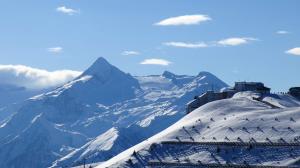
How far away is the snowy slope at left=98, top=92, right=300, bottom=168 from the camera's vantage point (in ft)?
504

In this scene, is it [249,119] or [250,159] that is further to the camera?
[249,119]

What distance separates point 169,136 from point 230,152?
61.1 feet

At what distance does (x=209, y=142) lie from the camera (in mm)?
163125

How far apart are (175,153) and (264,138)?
1661 centimetres

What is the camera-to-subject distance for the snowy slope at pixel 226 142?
153500 millimetres

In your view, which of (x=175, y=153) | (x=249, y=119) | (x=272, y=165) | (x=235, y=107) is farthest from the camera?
(x=235, y=107)

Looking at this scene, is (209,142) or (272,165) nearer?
(272,165)

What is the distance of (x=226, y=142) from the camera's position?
6363 inches

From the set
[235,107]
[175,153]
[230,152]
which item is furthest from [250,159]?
[235,107]

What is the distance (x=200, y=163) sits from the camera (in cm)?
15350

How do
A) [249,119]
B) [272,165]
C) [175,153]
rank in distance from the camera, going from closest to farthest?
1. [272,165]
2. [175,153]
3. [249,119]

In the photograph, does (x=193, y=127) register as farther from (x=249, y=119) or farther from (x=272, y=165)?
(x=272, y=165)

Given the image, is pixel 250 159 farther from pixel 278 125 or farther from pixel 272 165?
pixel 278 125

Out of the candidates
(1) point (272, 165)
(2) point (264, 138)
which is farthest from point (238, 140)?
(1) point (272, 165)
